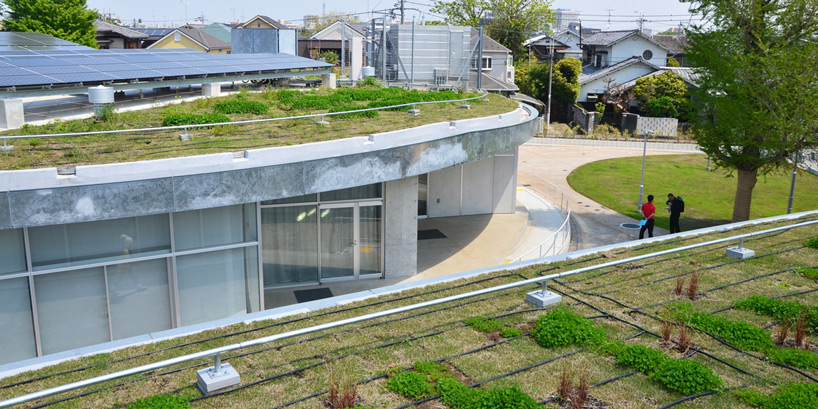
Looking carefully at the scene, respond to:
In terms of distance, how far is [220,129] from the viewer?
16031 millimetres

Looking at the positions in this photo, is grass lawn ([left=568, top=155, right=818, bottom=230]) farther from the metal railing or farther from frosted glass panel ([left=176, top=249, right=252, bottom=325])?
frosted glass panel ([left=176, top=249, right=252, bottom=325])

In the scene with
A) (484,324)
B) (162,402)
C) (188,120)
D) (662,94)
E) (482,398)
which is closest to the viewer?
(162,402)

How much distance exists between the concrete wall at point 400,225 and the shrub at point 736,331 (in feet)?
28.6

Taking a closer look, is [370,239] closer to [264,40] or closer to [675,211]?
[675,211]

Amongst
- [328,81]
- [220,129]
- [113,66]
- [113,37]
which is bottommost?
[220,129]

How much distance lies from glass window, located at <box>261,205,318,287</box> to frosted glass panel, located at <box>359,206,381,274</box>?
1.37 metres

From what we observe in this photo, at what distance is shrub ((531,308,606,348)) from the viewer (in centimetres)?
958

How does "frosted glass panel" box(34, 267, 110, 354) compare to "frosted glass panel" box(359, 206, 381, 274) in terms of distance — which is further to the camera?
"frosted glass panel" box(359, 206, 381, 274)

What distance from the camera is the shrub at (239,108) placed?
19188mm

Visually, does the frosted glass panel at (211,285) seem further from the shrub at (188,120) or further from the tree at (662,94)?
the tree at (662,94)

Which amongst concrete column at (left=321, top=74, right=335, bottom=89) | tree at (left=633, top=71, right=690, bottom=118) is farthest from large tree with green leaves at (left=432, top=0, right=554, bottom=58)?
concrete column at (left=321, top=74, right=335, bottom=89)

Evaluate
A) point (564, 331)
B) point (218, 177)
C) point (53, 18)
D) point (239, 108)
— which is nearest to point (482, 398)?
point (564, 331)

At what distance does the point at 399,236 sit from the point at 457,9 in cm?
6640

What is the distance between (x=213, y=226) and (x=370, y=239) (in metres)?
5.29
